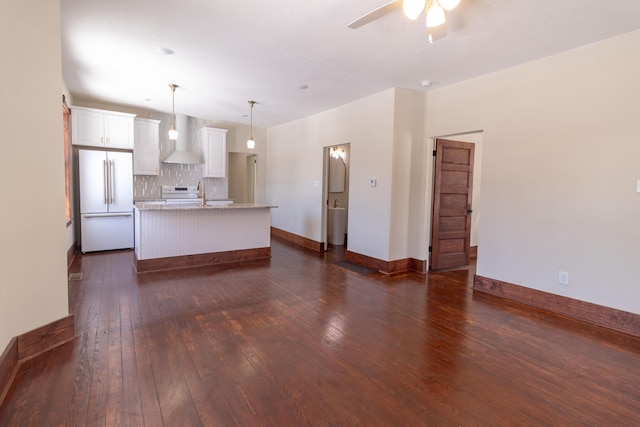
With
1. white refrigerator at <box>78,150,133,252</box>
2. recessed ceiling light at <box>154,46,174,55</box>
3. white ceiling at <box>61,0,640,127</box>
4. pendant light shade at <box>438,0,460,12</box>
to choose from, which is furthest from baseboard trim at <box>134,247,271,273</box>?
pendant light shade at <box>438,0,460,12</box>

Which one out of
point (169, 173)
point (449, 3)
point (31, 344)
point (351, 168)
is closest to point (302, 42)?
point (449, 3)

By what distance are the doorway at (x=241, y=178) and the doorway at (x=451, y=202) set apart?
16.7ft

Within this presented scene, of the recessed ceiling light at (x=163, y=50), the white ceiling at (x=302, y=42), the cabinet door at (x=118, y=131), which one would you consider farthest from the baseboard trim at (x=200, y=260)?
the recessed ceiling light at (x=163, y=50)

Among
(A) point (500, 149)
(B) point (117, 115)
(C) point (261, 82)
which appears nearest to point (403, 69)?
(A) point (500, 149)

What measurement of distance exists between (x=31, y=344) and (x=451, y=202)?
505 cm

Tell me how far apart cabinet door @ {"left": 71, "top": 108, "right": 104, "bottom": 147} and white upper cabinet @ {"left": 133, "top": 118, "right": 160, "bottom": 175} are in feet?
2.01

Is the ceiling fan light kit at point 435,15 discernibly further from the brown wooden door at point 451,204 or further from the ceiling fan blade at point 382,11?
the brown wooden door at point 451,204

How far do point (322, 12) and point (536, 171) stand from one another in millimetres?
2806

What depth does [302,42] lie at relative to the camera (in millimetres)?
3096

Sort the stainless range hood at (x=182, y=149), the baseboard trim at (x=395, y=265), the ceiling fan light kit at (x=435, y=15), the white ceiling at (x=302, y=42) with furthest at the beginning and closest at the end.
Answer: the stainless range hood at (x=182, y=149)
the baseboard trim at (x=395, y=265)
the white ceiling at (x=302, y=42)
the ceiling fan light kit at (x=435, y=15)

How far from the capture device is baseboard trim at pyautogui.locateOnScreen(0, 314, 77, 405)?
75.6 inches

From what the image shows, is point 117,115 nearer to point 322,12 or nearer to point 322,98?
point 322,98

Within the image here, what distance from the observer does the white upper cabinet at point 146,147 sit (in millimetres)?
6090

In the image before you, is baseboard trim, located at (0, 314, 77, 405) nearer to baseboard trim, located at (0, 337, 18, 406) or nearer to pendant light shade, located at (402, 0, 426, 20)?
baseboard trim, located at (0, 337, 18, 406)
